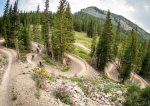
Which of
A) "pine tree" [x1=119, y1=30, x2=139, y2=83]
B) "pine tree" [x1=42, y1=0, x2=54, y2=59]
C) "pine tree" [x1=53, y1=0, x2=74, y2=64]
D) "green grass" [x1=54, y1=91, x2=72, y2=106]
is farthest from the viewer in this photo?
"pine tree" [x1=119, y1=30, x2=139, y2=83]

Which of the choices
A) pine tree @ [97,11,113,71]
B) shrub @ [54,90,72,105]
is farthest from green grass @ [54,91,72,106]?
pine tree @ [97,11,113,71]

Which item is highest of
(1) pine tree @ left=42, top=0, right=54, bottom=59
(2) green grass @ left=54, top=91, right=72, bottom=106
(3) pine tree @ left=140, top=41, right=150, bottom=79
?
(1) pine tree @ left=42, top=0, right=54, bottom=59

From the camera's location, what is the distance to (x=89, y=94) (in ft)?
131

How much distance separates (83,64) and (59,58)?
6227mm

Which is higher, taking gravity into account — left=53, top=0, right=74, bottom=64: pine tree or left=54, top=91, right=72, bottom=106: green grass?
left=53, top=0, right=74, bottom=64: pine tree

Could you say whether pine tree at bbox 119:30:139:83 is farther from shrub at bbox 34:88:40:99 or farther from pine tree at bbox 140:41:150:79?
shrub at bbox 34:88:40:99

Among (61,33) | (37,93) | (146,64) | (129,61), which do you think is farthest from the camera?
(146,64)

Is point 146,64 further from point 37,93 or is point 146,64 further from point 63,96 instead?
point 37,93

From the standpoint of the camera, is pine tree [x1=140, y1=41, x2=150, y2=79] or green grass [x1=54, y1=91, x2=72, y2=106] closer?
green grass [x1=54, y1=91, x2=72, y2=106]

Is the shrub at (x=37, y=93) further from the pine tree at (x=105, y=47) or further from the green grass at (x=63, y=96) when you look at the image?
the pine tree at (x=105, y=47)

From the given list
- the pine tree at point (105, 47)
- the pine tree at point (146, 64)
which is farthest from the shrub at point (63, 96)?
the pine tree at point (146, 64)

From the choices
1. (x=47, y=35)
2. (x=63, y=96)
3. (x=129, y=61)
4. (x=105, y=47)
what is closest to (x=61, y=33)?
(x=47, y=35)

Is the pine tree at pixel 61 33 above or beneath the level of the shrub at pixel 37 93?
above

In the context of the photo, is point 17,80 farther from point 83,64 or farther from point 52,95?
point 83,64
